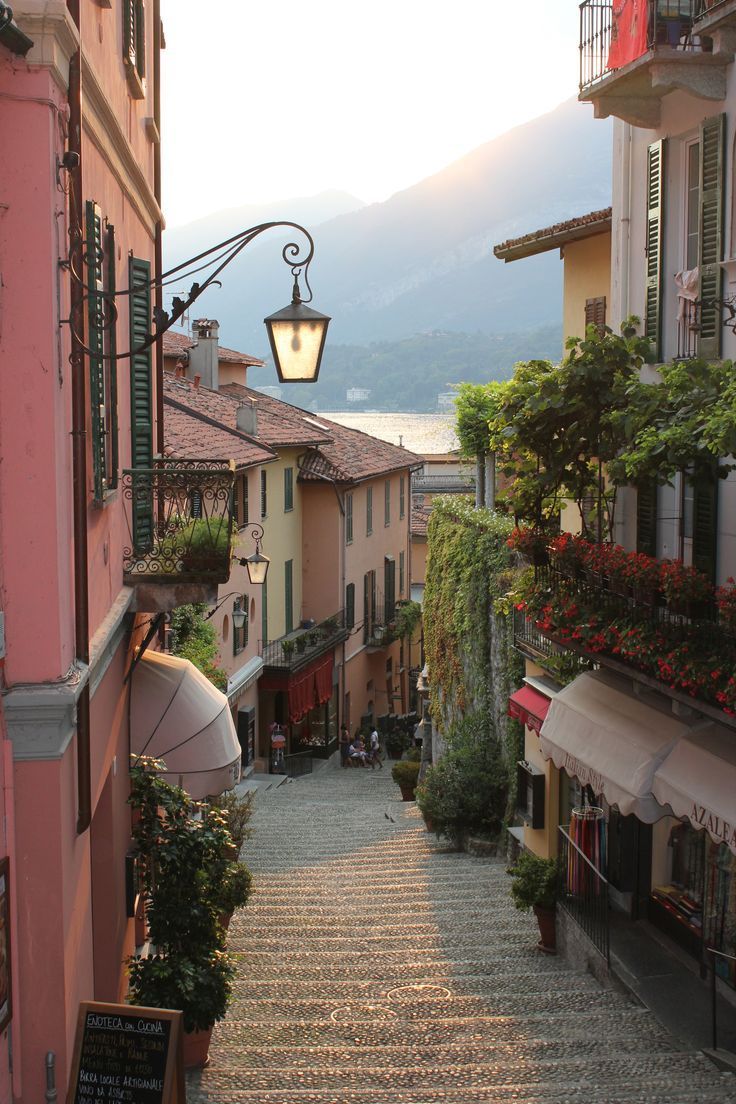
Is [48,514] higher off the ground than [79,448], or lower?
lower

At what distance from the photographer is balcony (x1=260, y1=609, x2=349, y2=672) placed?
33281 mm

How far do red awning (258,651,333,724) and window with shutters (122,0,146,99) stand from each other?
22859 millimetres

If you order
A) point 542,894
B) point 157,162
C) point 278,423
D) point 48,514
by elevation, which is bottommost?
point 542,894

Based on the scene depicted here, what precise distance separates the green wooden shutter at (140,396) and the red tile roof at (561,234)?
6.78 meters

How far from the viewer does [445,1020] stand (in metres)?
10.6

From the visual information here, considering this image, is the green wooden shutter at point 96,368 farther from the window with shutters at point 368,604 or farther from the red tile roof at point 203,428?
the window with shutters at point 368,604

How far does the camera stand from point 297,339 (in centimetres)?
837

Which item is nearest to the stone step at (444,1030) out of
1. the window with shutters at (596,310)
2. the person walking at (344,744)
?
the window with shutters at (596,310)

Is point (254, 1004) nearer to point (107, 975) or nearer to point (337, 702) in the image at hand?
point (107, 975)

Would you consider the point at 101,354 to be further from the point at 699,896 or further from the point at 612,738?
the point at 699,896

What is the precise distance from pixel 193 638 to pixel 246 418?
12.6 m

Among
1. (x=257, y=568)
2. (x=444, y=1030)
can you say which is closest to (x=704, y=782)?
(x=444, y=1030)

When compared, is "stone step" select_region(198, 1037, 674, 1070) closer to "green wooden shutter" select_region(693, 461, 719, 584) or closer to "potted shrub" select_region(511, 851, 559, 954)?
"potted shrub" select_region(511, 851, 559, 954)

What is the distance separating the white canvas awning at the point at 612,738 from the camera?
36.4 feet
